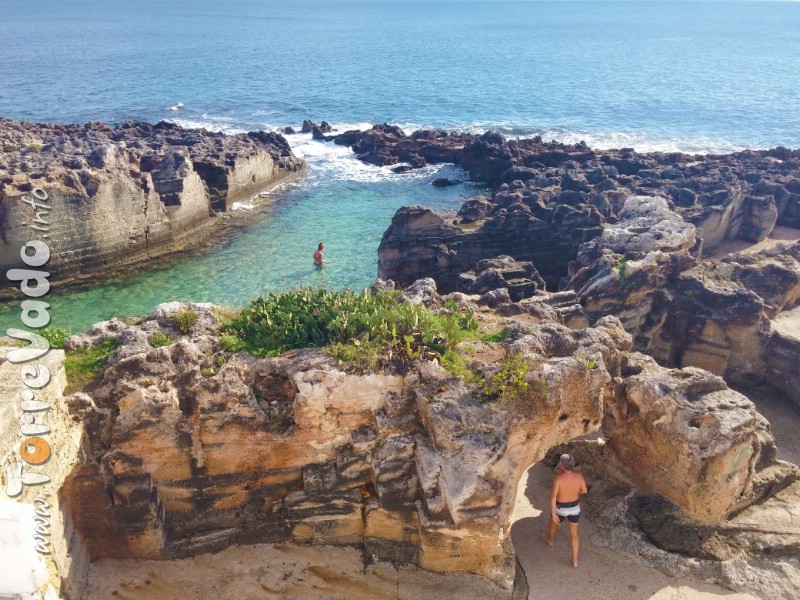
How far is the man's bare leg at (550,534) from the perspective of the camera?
10203mm

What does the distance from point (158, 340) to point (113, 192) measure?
58.7 feet

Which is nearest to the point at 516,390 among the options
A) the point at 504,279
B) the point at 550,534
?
the point at 550,534

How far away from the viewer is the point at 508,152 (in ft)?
127

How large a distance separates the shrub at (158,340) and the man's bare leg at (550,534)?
6.90m

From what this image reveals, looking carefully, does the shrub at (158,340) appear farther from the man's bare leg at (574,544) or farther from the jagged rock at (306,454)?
the man's bare leg at (574,544)

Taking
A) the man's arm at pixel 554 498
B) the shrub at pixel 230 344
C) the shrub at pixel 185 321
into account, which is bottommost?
the man's arm at pixel 554 498

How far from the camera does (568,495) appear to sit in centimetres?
981

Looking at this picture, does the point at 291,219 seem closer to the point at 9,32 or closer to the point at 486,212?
the point at 486,212

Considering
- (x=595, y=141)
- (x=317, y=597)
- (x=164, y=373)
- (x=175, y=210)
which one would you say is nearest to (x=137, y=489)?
(x=164, y=373)

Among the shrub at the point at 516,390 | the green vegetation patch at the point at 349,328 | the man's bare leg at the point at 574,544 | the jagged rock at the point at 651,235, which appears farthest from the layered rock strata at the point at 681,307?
the shrub at the point at 516,390

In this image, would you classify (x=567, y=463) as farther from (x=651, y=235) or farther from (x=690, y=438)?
(x=651, y=235)

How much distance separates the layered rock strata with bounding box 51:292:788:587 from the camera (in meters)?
8.85

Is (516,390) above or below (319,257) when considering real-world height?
above

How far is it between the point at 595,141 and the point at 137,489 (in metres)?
49.0
